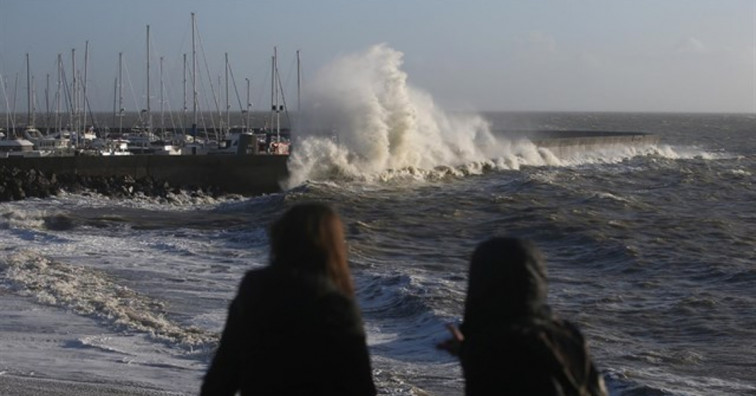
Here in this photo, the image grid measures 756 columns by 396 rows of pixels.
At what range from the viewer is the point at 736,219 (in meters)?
27.0

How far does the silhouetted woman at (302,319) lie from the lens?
3.28 meters

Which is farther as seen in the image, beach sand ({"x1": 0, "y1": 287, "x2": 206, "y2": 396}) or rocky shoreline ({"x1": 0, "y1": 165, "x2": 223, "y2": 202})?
rocky shoreline ({"x1": 0, "y1": 165, "x2": 223, "y2": 202})

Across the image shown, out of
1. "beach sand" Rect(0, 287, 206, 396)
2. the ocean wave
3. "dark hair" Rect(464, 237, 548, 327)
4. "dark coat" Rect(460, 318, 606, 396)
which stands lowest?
the ocean wave

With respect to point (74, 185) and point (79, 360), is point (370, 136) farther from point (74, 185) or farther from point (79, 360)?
point (79, 360)

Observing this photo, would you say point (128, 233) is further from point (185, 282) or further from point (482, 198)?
point (482, 198)

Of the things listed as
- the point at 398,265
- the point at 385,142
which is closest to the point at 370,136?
the point at 385,142

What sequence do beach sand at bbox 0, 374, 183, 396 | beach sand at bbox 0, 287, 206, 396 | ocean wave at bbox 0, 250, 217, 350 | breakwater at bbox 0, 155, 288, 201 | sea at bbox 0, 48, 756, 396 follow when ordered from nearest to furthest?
beach sand at bbox 0, 374, 183, 396, beach sand at bbox 0, 287, 206, 396, sea at bbox 0, 48, 756, 396, ocean wave at bbox 0, 250, 217, 350, breakwater at bbox 0, 155, 288, 201

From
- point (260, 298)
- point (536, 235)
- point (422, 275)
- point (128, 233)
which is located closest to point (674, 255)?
point (536, 235)

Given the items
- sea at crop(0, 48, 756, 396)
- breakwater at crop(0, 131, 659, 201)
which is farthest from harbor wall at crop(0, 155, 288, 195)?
sea at crop(0, 48, 756, 396)

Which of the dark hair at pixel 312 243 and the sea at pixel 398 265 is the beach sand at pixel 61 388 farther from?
the dark hair at pixel 312 243

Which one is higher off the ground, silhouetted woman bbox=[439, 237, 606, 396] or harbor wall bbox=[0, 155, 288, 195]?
silhouetted woman bbox=[439, 237, 606, 396]

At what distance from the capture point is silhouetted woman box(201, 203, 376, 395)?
3277 mm

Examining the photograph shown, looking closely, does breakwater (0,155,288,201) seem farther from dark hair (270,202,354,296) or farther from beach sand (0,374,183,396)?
dark hair (270,202,354,296)

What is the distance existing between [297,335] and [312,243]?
0.25 meters
